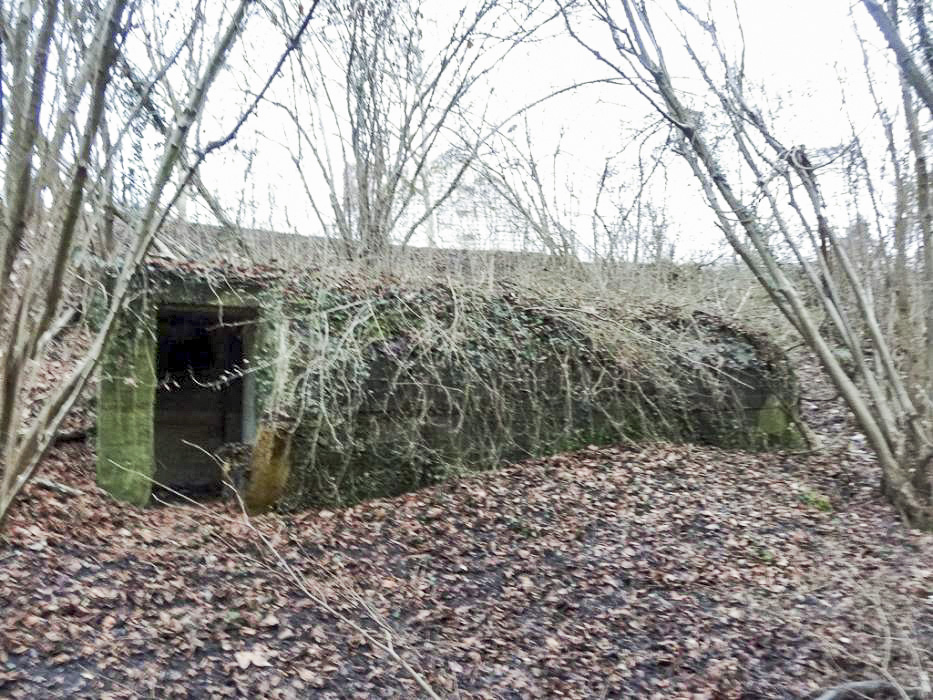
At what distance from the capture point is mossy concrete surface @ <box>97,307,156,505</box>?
660 centimetres

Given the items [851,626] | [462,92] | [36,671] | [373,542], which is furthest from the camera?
[462,92]

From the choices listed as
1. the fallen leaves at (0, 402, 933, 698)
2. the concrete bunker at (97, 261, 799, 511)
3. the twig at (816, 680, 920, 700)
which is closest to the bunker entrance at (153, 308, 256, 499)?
the concrete bunker at (97, 261, 799, 511)

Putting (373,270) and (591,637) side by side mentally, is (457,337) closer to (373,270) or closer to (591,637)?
(373,270)

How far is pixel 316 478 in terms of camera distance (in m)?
7.01

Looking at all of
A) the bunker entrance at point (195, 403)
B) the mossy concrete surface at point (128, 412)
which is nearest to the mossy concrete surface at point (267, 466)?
the mossy concrete surface at point (128, 412)

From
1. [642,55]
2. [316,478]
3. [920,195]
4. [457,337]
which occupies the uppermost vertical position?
[642,55]

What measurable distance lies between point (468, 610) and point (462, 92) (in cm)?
778

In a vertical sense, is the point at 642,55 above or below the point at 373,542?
above

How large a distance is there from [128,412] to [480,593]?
3399mm

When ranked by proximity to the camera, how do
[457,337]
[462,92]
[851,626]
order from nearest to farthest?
[851,626] → [457,337] → [462,92]

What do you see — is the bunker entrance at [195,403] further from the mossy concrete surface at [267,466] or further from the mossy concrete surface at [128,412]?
the mossy concrete surface at [267,466]

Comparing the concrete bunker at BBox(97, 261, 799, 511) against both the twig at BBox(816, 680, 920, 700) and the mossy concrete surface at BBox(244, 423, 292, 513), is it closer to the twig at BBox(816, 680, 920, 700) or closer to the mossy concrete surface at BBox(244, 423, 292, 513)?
the mossy concrete surface at BBox(244, 423, 292, 513)

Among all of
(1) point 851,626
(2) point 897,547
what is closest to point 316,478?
(1) point 851,626

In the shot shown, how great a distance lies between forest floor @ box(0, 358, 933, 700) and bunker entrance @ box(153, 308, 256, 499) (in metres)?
1.62
